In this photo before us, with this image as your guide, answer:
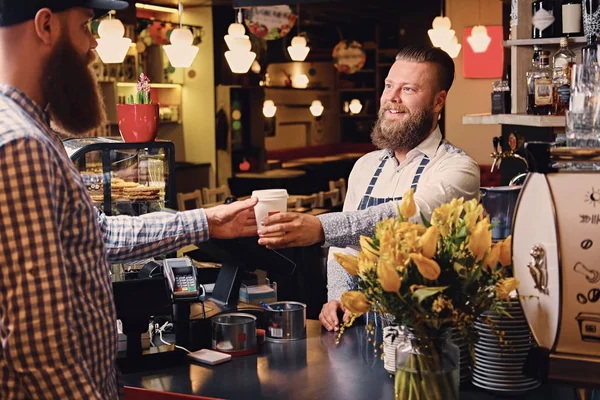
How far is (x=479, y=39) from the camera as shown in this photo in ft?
35.1

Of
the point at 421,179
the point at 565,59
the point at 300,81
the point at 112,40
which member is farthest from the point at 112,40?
the point at 300,81

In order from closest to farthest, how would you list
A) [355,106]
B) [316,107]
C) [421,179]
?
1. [421,179]
2. [316,107]
3. [355,106]

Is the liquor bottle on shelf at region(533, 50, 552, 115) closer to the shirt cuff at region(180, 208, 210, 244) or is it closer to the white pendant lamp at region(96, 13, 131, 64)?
the shirt cuff at region(180, 208, 210, 244)

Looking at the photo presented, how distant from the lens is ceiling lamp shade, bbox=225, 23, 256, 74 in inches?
326

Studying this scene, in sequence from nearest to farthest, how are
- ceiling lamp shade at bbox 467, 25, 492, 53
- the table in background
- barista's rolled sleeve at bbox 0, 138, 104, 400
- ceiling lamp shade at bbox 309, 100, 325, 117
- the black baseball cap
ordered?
barista's rolled sleeve at bbox 0, 138, 104, 400, the black baseball cap, the table in background, ceiling lamp shade at bbox 467, 25, 492, 53, ceiling lamp shade at bbox 309, 100, 325, 117

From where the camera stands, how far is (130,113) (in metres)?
3.14

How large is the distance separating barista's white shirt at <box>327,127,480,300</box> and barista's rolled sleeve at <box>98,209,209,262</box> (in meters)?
0.61

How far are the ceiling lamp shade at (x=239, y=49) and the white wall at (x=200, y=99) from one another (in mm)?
2614

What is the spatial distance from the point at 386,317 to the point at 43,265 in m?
0.85

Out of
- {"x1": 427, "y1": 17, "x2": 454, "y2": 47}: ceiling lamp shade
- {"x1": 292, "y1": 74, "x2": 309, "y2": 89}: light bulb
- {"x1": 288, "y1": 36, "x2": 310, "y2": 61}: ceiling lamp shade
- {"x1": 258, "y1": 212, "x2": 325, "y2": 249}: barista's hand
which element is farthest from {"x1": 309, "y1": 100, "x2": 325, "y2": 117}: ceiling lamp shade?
{"x1": 258, "y1": 212, "x2": 325, "y2": 249}: barista's hand

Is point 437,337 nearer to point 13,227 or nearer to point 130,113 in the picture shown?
point 13,227

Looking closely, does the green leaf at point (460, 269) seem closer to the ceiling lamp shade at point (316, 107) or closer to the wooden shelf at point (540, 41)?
the wooden shelf at point (540, 41)

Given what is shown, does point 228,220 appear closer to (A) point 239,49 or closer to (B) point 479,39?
(A) point 239,49

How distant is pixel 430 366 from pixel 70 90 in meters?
0.98
